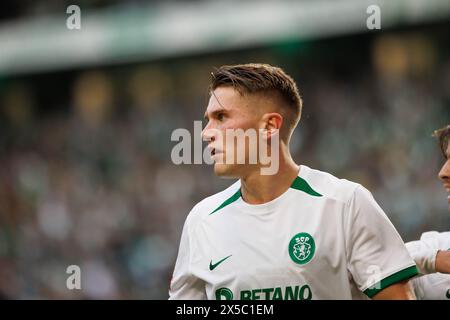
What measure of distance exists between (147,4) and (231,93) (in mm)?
8024

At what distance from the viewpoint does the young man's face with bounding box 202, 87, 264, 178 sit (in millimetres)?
2574

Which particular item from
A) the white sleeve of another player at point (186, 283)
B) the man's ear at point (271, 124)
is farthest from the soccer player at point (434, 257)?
the white sleeve of another player at point (186, 283)

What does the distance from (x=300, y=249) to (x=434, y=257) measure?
21.9 inches

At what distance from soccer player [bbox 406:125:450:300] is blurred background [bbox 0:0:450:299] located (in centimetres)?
431

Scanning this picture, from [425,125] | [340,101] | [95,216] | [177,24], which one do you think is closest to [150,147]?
[95,216]

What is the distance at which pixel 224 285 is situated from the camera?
256 cm

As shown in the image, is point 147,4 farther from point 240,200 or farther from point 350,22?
point 240,200

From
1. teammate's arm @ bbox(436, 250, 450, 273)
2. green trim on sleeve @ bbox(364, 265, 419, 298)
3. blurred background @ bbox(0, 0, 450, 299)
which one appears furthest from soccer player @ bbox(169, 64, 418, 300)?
blurred background @ bbox(0, 0, 450, 299)

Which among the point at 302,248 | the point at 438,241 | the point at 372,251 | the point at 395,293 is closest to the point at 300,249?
the point at 302,248

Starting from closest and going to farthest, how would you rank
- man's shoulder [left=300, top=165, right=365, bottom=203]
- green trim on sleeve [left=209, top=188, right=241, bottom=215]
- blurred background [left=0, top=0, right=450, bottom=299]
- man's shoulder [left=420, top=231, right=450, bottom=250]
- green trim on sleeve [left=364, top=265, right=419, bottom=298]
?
green trim on sleeve [left=364, top=265, right=419, bottom=298] → man's shoulder [left=300, top=165, right=365, bottom=203] → green trim on sleeve [left=209, top=188, right=241, bottom=215] → man's shoulder [left=420, top=231, right=450, bottom=250] → blurred background [left=0, top=0, right=450, bottom=299]

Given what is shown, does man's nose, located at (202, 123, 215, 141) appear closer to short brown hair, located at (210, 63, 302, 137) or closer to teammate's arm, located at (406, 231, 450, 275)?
short brown hair, located at (210, 63, 302, 137)

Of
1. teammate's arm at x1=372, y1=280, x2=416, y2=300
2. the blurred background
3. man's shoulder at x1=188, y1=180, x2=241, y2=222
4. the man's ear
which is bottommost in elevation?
teammate's arm at x1=372, y1=280, x2=416, y2=300

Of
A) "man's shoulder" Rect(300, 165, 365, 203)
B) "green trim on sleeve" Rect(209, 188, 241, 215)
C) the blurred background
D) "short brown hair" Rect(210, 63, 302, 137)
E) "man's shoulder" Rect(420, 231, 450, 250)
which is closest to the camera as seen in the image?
"man's shoulder" Rect(300, 165, 365, 203)

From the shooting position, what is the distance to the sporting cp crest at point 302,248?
247 centimetres
